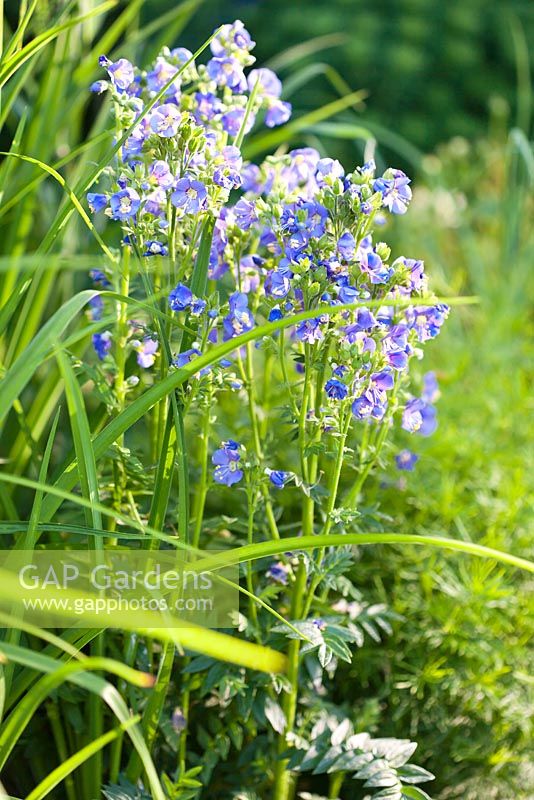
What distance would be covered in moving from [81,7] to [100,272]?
95 centimetres

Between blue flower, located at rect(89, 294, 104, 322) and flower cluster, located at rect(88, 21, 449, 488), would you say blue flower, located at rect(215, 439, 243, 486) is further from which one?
blue flower, located at rect(89, 294, 104, 322)

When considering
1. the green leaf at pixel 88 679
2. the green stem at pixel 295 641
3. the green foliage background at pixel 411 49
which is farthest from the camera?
the green foliage background at pixel 411 49

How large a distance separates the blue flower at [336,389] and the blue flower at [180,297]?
0.22m

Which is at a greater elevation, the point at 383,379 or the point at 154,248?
the point at 154,248

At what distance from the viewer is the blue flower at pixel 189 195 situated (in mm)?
1079

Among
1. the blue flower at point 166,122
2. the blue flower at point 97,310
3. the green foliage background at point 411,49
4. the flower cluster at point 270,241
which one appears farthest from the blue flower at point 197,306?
the green foliage background at point 411,49

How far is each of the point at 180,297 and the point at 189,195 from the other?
0.13m

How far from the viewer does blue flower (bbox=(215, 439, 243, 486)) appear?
121cm

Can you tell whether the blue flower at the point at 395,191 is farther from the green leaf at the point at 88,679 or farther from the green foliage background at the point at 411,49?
the green foliage background at the point at 411,49

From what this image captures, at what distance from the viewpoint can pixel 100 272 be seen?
1333 mm

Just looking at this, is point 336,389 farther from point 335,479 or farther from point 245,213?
point 245,213

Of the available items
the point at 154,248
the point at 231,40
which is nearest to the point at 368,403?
the point at 154,248

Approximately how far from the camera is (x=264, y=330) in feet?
3.23

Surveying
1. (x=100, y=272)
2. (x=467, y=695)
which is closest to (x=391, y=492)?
(x=467, y=695)
